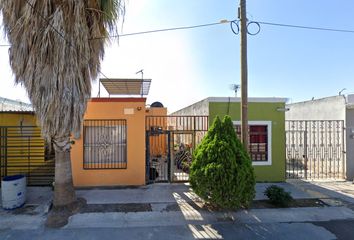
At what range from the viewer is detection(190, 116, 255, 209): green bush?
589 cm

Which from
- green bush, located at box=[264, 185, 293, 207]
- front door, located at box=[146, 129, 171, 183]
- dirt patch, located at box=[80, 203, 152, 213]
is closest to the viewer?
dirt patch, located at box=[80, 203, 152, 213]

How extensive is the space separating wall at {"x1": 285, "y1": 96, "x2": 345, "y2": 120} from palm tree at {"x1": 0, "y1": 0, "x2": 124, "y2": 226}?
33.1 ft

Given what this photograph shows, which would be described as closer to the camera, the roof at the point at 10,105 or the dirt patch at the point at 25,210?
the dirt patch at the point at 25,210

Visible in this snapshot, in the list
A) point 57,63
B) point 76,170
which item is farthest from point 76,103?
point 76,170

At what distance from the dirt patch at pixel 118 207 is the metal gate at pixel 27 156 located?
3.11 metres

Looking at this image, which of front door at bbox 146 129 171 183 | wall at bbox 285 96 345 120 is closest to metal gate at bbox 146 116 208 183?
front door at bbox 146 129 171 183

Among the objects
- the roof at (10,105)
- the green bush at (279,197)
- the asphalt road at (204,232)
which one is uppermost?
the roof at (10,105)

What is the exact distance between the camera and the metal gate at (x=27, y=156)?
29.8ft

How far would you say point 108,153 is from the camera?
9047mm

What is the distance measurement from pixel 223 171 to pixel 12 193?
5576 mm

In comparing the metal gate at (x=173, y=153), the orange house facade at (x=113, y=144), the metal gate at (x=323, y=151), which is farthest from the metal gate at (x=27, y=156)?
the metal gate at (x=323, y=151)

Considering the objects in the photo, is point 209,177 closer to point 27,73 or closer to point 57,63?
point 57,63

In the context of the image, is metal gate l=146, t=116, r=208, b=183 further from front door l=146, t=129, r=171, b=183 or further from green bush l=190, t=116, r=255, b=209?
green bush l=190, t=116, r=255, b=209

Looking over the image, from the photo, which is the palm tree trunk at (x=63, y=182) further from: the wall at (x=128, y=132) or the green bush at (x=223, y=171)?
the green bush at (x=223, y=171)
